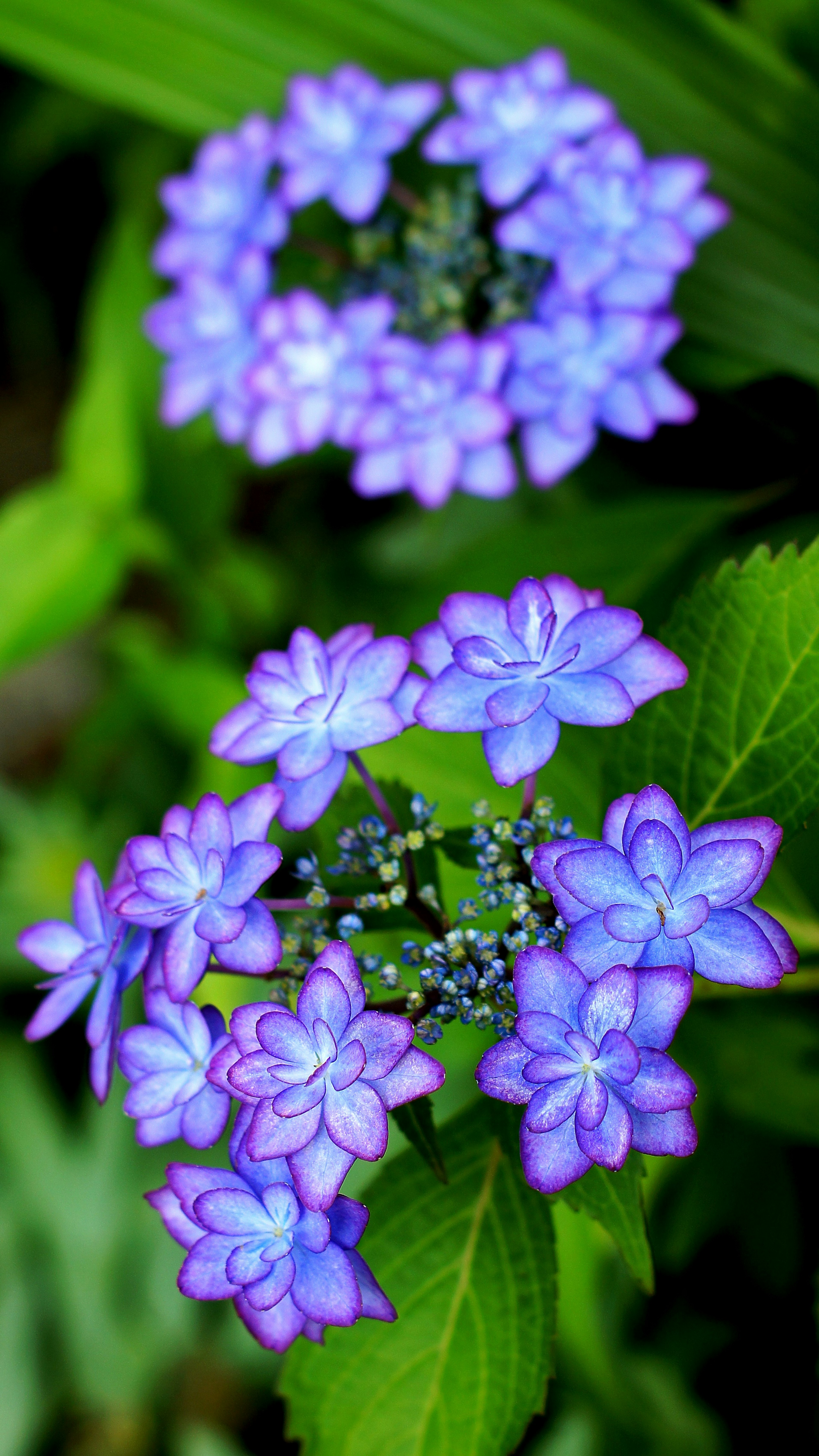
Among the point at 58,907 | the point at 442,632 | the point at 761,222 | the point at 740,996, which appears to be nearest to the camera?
the point at 442,632

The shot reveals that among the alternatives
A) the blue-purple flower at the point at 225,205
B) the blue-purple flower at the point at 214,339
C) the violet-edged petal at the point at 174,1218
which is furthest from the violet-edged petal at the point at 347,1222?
the blue-purple flower at the point at 225,205

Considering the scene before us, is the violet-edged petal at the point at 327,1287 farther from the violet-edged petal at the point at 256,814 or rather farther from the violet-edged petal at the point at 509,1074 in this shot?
the violet-edged petal at the point at 256,814

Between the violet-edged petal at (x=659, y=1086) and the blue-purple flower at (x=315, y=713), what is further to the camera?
the blue-purple flower at (x=315, y=713)

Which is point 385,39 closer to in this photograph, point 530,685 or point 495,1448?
point 530,685

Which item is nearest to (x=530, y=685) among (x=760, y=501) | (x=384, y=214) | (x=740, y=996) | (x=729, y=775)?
(x=729, y=775)

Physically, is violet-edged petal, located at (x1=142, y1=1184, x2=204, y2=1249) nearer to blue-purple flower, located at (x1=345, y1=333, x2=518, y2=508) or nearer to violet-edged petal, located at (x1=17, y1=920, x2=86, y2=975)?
violet-edged petal, located at (x1=17, y1=920, x2=86, y2=975)

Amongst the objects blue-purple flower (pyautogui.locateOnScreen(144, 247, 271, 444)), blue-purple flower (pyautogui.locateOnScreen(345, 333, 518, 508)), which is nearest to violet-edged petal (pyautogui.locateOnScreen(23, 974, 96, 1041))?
blue-purple flower (pyautogui.locateOnScreen(345, 333, 518, 508))

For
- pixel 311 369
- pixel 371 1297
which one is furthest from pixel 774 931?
pixel 311 369
